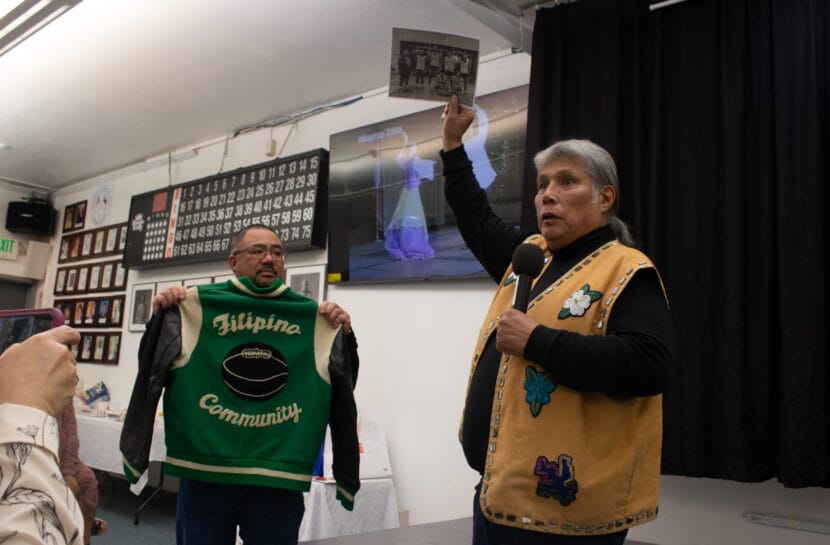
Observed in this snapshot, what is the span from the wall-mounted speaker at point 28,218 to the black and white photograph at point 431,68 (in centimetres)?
675

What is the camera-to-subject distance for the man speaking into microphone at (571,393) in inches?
47.1

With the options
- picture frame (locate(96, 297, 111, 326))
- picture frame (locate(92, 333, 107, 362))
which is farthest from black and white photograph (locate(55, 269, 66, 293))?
picture frame (locate(92, 333, 107, 362))

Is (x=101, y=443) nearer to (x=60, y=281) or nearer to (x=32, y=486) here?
(x=60, y=281)

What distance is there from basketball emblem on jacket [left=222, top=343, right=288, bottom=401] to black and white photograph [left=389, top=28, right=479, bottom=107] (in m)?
0.91

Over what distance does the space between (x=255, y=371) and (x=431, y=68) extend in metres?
1.09

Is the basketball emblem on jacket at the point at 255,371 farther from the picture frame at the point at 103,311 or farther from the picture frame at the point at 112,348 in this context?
the picture frame at the point at 103,311

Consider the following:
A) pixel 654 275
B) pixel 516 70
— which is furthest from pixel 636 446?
pixel 516 70

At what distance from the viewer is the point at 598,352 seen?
3.91ft

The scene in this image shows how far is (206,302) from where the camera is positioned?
6.86ft

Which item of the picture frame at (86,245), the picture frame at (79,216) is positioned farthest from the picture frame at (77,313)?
the picture frame at (79,216)

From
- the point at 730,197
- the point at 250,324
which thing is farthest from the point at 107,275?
the point at 730,197

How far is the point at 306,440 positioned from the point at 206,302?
0.55 meters

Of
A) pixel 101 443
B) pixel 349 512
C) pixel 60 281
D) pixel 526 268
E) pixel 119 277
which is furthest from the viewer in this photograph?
pixel 60 281

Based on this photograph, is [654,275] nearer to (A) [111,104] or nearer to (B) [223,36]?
(B) [223,36]
